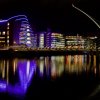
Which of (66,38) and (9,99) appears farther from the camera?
(66,38)

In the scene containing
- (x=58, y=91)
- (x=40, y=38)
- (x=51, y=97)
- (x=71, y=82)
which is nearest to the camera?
(x=51, y=97)

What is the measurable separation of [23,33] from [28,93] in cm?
6802

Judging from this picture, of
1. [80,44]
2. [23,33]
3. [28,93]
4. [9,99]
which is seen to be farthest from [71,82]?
[80,44]

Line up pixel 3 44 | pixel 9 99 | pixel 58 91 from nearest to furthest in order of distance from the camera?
pixel 9 99
pixel 58 91
pixel 3 44

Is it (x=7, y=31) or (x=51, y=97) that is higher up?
(x=7, y=31)

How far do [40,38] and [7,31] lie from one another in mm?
15389

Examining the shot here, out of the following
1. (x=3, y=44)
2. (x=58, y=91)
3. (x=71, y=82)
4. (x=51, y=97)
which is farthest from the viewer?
(x=3, y=44)

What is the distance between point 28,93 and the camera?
11.3 m

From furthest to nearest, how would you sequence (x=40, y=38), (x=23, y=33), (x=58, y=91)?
(x=40, y=38) → (x=23, y=33) → (x=58, y=91)

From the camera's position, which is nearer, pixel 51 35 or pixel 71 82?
pixel 71 82

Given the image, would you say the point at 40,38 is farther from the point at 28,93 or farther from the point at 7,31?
the point at 28,93

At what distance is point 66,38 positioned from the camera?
8669 centimetres

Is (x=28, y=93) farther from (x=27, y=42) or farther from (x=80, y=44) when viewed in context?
(x=80, y=44)

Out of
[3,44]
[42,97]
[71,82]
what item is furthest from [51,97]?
[3,44]
